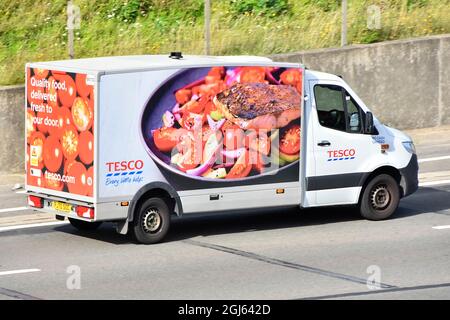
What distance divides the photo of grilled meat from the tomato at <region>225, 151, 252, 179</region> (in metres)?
0.41

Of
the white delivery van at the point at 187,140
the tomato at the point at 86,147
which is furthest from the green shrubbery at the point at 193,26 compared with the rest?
the tomato at the point at 86,147

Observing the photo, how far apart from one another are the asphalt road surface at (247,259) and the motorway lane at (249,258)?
12 mm

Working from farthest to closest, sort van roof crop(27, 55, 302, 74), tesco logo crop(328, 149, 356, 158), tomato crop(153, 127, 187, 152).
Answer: tesco logo crop(328, 149, 356, 158), tomato crop(153, 127, 187, 152), van roof crop(27, 55, 302, 74)

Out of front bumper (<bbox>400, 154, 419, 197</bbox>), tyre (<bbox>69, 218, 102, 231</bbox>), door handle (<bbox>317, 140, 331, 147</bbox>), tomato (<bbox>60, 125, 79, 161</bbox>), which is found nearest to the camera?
tomato (<bbox>60, 125, 79, 161</bbox>)

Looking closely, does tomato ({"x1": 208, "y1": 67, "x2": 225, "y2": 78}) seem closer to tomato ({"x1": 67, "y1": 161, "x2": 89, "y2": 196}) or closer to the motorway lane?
tomato ({"x1": 67, "y1": 161, "x2": 89, "y2": 196})

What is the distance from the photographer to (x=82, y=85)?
15188 mm

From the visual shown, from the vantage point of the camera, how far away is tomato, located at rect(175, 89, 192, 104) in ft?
51.4

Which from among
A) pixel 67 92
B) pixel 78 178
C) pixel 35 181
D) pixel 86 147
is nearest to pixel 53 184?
pixel 35 181

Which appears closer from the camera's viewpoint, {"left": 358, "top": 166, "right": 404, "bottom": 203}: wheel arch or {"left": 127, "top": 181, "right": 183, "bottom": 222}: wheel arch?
{"left": 127, "top": 181, "right": 183, "bottom": 222}: wheel arch

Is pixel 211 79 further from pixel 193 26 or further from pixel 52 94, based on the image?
pixel 193 26

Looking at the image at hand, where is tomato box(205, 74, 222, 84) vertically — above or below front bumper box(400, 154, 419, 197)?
above

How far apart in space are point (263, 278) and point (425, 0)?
1427 centimetres

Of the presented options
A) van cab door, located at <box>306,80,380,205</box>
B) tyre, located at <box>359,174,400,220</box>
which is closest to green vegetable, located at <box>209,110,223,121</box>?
van cab door, located at <box>306,80,380,205</box>
